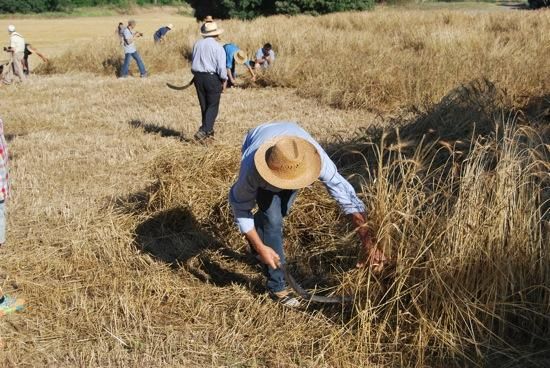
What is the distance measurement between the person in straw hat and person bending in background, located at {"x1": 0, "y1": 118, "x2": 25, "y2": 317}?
1.38 meters

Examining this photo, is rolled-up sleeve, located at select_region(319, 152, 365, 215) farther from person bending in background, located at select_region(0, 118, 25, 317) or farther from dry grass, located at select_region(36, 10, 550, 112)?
dry grass, located at select_region(36, 10, 550, 112)

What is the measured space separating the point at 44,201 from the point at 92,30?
41465 mm

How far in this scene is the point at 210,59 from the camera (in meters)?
7.48

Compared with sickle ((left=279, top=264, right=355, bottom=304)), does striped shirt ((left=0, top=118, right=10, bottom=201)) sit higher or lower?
higher

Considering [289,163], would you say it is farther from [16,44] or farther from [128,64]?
[16,44]

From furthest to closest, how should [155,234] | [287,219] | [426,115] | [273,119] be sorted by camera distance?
[273,119]
[426,115]
[155,234]
[287,219]

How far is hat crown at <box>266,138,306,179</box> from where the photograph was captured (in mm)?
2977

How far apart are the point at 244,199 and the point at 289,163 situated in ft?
1.42

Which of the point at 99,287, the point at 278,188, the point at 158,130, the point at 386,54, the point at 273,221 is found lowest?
the point at 158,130

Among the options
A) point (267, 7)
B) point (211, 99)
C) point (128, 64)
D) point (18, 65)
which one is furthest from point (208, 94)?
point (267, 7)

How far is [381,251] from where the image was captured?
3293mm

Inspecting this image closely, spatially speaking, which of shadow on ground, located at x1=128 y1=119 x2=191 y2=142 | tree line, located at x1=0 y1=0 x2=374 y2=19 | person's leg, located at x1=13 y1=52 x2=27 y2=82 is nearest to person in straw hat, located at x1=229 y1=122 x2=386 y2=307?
shadow on ground, located at x1=128 y1=119 x2=191 y2=142

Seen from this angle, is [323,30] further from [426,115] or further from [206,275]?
[206,275]

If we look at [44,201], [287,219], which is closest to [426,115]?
[287,219]
